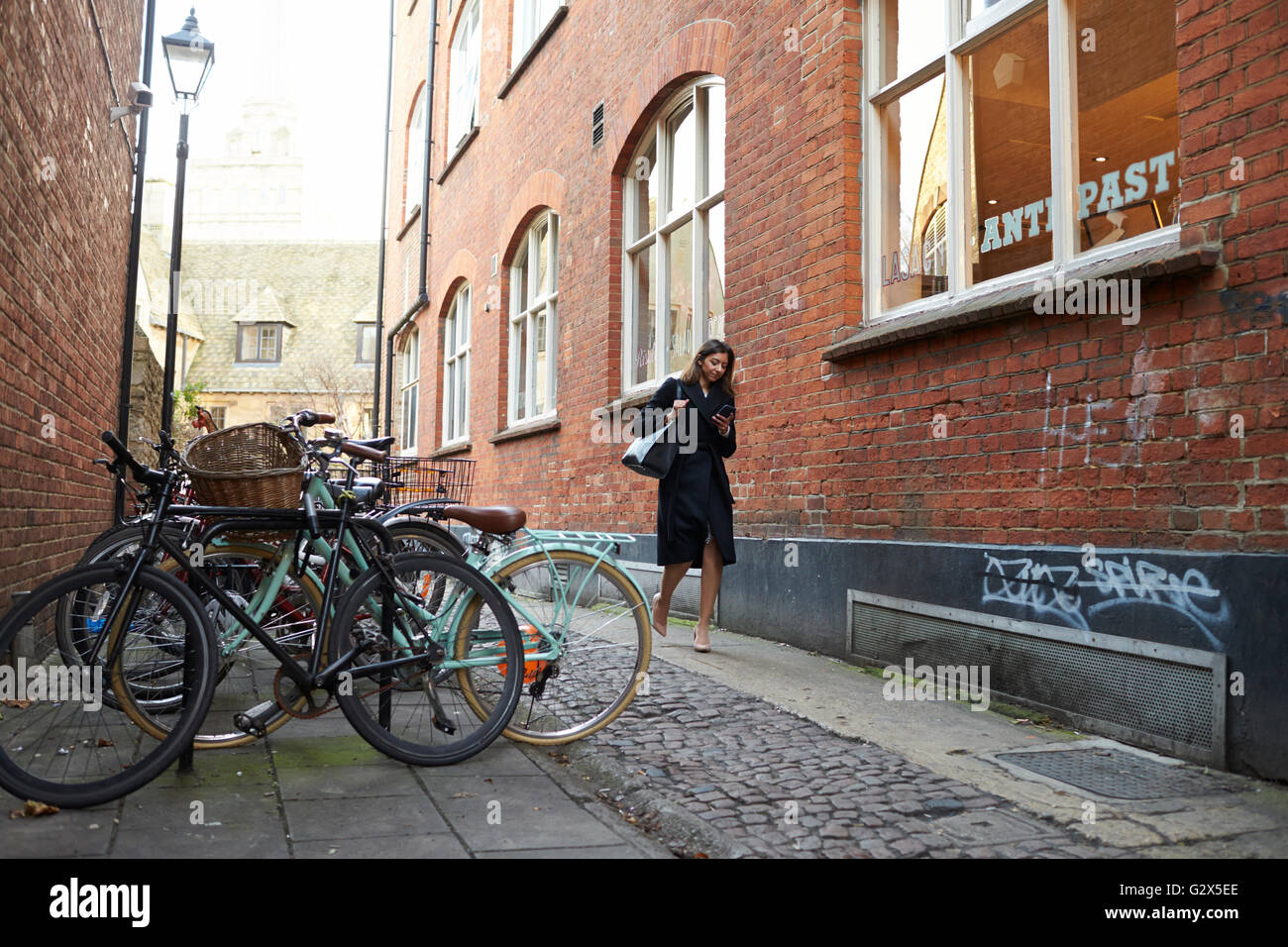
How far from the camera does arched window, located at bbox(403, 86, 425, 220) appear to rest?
18469mm

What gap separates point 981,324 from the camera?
4.96 metres

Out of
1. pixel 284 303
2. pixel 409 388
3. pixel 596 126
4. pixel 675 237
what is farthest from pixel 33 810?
pixel 284 303

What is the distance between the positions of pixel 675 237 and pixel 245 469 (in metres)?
5.59

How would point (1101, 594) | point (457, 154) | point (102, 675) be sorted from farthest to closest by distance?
point (457, 154) < point (1101, 594) < point (102, 675)

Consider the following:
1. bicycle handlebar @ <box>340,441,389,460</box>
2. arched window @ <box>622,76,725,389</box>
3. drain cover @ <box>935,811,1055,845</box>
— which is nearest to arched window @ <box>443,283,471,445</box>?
arched window @ <box>622,76,725,389</box>

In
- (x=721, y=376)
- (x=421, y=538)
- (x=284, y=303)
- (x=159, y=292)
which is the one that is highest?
(x=284, y=303)

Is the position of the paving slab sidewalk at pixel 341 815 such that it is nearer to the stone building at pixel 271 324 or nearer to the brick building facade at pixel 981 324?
the brick building facade at pixel 981 324

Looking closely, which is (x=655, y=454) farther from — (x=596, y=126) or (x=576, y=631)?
(x=596, y=126)

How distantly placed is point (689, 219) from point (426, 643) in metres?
5.35

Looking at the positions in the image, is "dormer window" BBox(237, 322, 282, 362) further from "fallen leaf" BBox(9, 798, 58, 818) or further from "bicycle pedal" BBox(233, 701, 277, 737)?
"fallen leaf" BBox(9, 798, 58, 818)

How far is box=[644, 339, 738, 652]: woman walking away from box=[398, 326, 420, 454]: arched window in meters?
13.0

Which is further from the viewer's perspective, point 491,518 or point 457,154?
point 457,154

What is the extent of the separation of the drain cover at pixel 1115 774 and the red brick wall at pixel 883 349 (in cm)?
82

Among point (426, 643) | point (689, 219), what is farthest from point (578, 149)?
point (426, 643)
